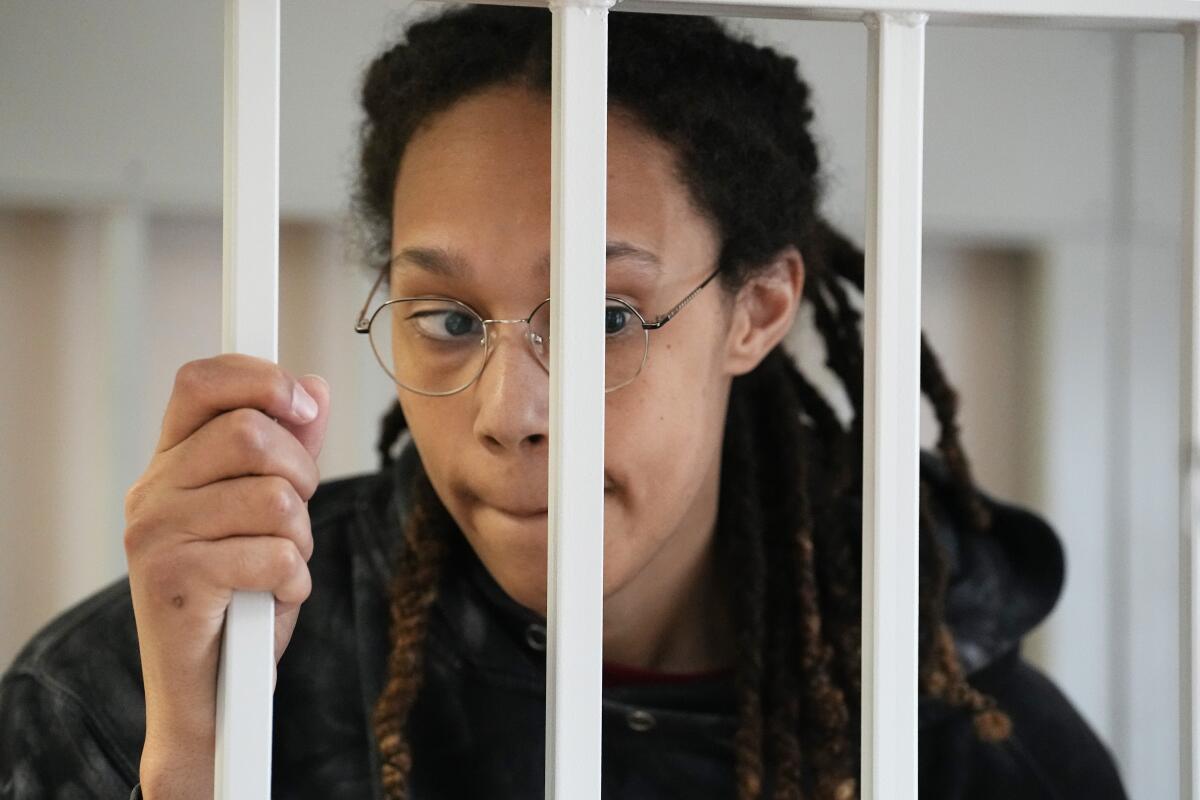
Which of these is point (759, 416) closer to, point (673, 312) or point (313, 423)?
point (673, 312)

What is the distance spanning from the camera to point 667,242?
1.03 meters

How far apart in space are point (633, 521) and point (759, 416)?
0.34 m

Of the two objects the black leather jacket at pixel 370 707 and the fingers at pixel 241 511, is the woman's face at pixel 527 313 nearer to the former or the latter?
the black leather jacket at pixel 370 707

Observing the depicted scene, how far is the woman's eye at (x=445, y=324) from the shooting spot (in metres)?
1.02

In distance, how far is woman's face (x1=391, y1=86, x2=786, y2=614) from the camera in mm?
A: 956

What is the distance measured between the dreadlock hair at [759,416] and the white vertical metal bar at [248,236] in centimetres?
46

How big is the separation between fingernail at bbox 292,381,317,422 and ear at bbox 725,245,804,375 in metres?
0.55

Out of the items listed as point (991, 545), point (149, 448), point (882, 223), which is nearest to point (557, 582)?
point (882, 223)

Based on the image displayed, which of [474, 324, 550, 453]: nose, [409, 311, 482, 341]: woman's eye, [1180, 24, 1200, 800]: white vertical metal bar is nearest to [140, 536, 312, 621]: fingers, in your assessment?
[474, 324, 550, 453]: nose

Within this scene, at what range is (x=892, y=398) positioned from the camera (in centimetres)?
67

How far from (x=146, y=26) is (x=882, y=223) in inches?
96.7

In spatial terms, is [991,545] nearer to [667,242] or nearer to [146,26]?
[667,242]

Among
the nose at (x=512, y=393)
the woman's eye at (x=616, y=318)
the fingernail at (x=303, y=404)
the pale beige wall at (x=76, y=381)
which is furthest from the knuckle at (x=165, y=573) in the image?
the pale beige wall at (x=76, y=381)

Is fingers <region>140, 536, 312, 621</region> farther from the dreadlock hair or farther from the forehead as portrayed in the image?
the dreadlock hair
